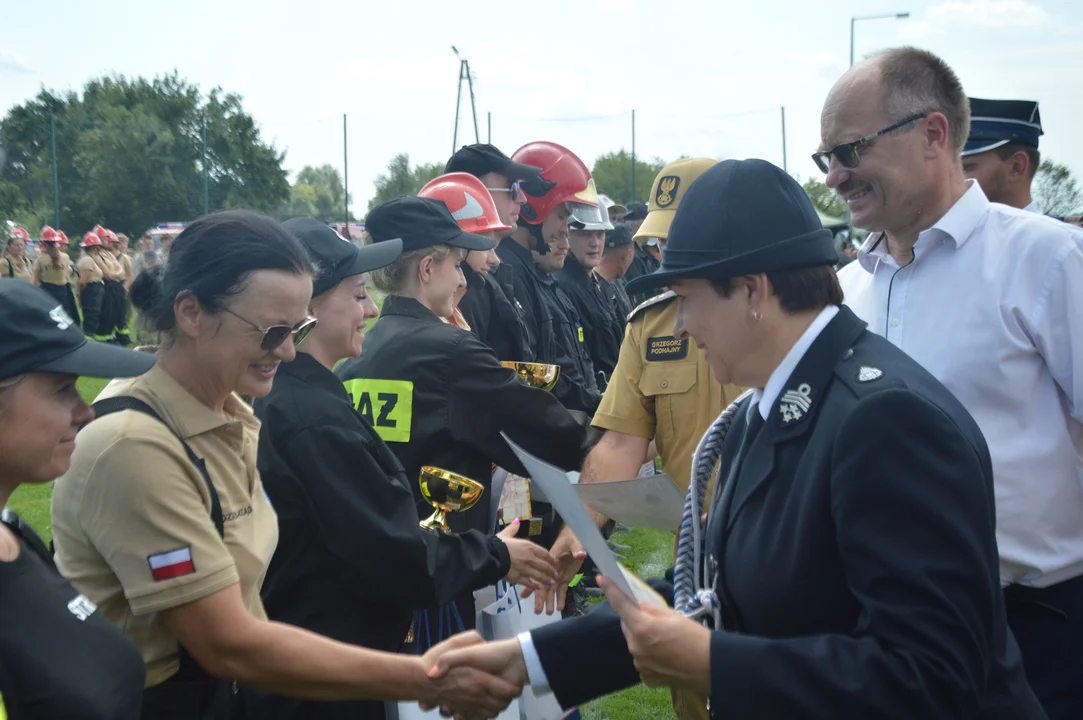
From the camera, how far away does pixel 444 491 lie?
3547 millimetres

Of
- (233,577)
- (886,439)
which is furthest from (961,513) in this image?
(233,577)

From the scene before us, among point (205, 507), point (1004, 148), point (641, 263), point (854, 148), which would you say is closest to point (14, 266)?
point (641, 263)

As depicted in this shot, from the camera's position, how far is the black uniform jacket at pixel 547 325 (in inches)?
244

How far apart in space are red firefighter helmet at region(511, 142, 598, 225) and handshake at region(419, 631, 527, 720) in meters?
4.27

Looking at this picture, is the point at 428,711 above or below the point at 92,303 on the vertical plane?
above

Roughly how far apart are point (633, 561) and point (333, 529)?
4.64 m

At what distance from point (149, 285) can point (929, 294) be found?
2.19m

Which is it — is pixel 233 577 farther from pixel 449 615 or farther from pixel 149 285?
pixel 449 615

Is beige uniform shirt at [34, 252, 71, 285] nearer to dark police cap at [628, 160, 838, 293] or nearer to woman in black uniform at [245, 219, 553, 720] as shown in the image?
woman in black uniform at [245, 219, 553, 720]

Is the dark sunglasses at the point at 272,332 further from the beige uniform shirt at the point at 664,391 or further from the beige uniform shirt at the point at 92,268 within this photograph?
the beige uniform shirt at the point at 92,268

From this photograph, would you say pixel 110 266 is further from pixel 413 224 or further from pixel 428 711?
pixel 428 711

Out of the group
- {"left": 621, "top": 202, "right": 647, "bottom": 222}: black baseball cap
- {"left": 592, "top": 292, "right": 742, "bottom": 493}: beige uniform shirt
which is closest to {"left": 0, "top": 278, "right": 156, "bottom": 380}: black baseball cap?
{"left": 592, "top": 292, "right": 742, "bottom": 493}: beige uniform shirt

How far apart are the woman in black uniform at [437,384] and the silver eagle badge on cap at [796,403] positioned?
181cm

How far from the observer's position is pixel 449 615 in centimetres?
355
